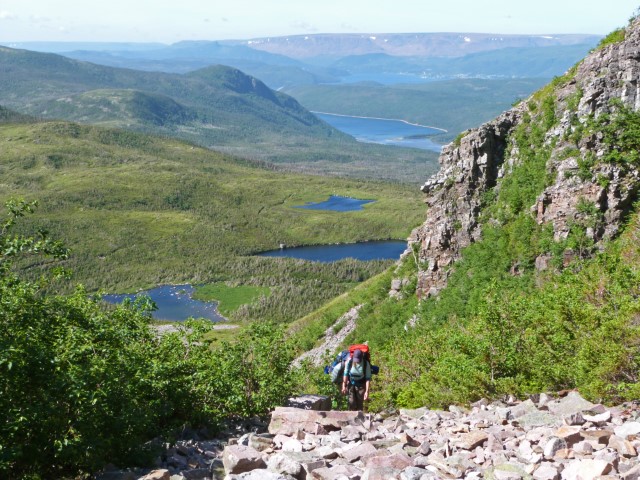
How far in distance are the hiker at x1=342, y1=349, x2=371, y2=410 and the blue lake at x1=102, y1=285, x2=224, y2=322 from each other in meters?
127

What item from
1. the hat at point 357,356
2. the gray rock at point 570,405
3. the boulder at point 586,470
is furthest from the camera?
the hat at point 357,356

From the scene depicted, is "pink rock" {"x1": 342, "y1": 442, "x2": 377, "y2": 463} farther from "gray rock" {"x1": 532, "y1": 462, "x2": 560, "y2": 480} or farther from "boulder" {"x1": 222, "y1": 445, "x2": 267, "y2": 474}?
"gray rock" {"x1": 532, "y1": 462, "x2": 560, "y2": 480}

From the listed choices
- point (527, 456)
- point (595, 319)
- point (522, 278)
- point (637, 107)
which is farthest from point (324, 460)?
point (637, 107)

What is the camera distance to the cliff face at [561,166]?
4566 cm

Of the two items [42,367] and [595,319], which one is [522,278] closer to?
[595,319]

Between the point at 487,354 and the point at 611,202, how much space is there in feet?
75.9

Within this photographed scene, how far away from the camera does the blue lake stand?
161m

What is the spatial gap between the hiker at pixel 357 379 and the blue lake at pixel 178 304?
5017 inches

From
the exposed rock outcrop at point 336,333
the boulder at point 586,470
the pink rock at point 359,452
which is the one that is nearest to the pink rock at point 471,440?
the pink rock at point 359,452

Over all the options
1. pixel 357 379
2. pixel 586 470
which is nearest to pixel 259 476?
pixel 586 470

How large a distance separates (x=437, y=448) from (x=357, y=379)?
8.17 meters

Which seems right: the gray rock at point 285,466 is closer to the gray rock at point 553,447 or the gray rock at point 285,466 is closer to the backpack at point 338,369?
the gray rock at point 553,447

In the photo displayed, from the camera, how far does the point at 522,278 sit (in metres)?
47.3

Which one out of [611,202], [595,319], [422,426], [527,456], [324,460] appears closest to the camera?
→ [527,456]
